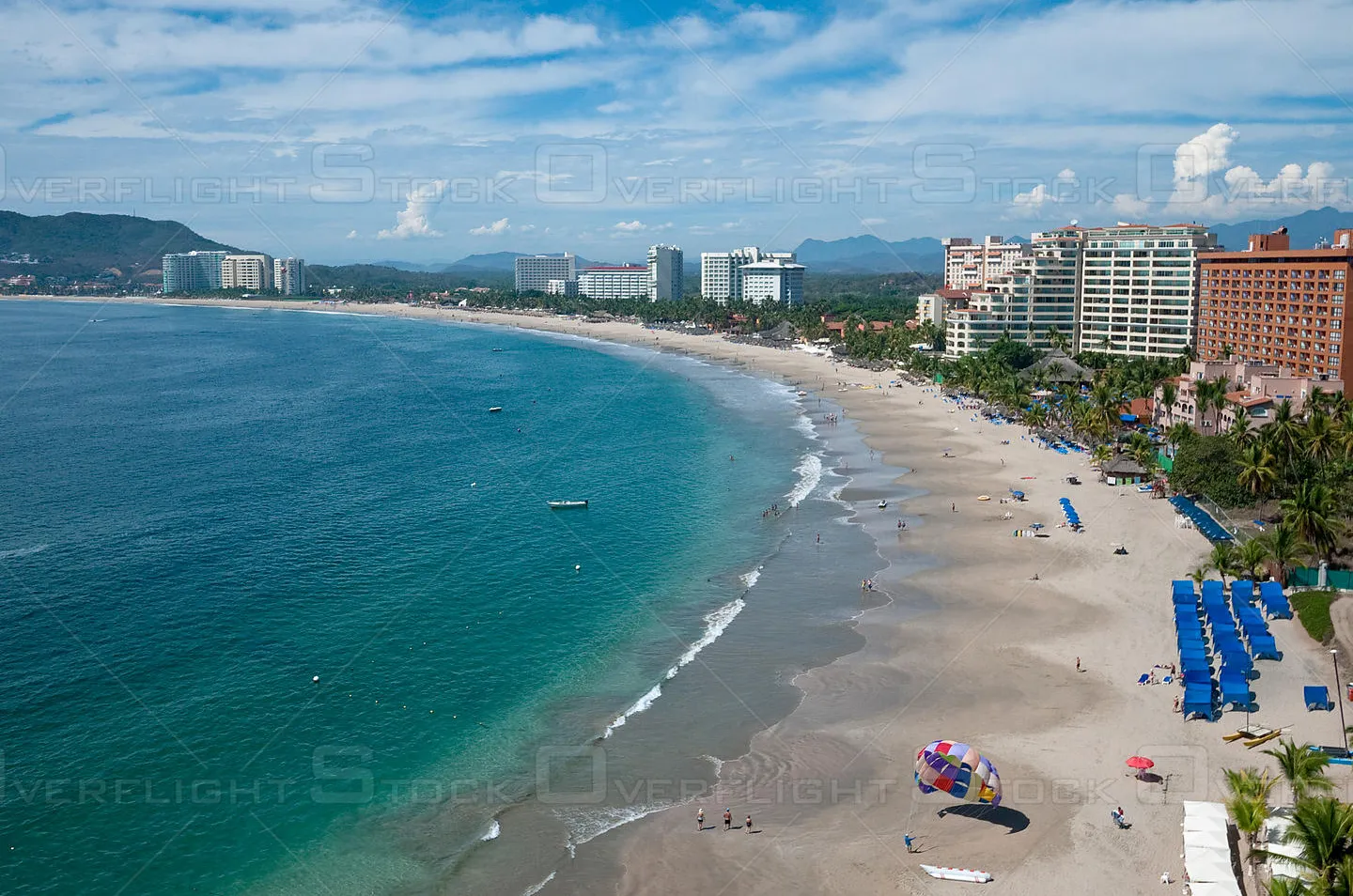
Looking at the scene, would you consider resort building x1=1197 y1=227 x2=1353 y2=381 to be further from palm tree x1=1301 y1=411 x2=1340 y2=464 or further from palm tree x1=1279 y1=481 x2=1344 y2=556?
palm tree x1=1279 y1=481 x2=1344 y2=556

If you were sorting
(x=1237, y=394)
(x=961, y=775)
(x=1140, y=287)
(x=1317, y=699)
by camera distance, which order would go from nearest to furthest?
(x=961, y=775), (x=1317, y=699), (x=1237, y=394), (x=1140, y=287)

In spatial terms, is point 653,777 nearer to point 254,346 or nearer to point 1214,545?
point 1214,545

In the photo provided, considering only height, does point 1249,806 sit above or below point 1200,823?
above

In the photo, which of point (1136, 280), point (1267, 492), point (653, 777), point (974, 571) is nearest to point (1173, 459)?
point (1267, 492)

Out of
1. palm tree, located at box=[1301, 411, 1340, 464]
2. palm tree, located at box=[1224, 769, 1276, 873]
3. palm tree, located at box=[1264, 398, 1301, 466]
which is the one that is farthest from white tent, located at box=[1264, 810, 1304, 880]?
palm tree, located at box=[1301, 411, 1340, 464]

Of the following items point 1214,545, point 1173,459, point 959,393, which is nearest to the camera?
point 1214,545

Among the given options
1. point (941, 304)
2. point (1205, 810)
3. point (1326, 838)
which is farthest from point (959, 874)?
point (941, 304)

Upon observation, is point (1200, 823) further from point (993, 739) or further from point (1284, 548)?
point (1284, 548)
